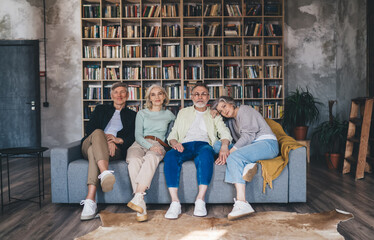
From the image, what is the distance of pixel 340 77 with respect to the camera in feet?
16.9

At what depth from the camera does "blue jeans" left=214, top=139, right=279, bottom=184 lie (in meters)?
2.40

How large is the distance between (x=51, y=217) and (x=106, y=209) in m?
0.44

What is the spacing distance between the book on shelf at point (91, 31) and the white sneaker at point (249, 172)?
3858 mm

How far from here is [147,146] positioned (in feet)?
9.01

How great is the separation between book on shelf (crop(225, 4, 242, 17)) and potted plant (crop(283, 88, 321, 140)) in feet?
5.45

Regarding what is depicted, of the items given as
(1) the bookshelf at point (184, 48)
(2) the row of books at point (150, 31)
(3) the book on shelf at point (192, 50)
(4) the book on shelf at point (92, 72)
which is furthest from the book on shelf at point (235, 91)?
(4) the book on shelf at point (92, 72)

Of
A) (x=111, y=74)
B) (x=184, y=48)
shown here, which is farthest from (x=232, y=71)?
(x=111, y=74)

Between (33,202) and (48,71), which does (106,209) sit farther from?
(48,71)

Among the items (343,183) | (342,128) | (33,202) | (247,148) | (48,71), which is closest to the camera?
(247,148)

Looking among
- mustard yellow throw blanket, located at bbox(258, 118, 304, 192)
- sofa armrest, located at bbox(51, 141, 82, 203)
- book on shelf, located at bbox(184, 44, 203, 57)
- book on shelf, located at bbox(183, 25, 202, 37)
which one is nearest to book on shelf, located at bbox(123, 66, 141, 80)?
book on shelf, located at bbox(184, 44, 203, 57)

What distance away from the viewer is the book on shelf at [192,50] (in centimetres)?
510

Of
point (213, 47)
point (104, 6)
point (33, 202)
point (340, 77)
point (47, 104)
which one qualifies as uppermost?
point (104, 6)

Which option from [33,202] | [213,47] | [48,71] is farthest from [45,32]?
[33,202]

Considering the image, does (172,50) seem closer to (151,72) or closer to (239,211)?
(151,72)
